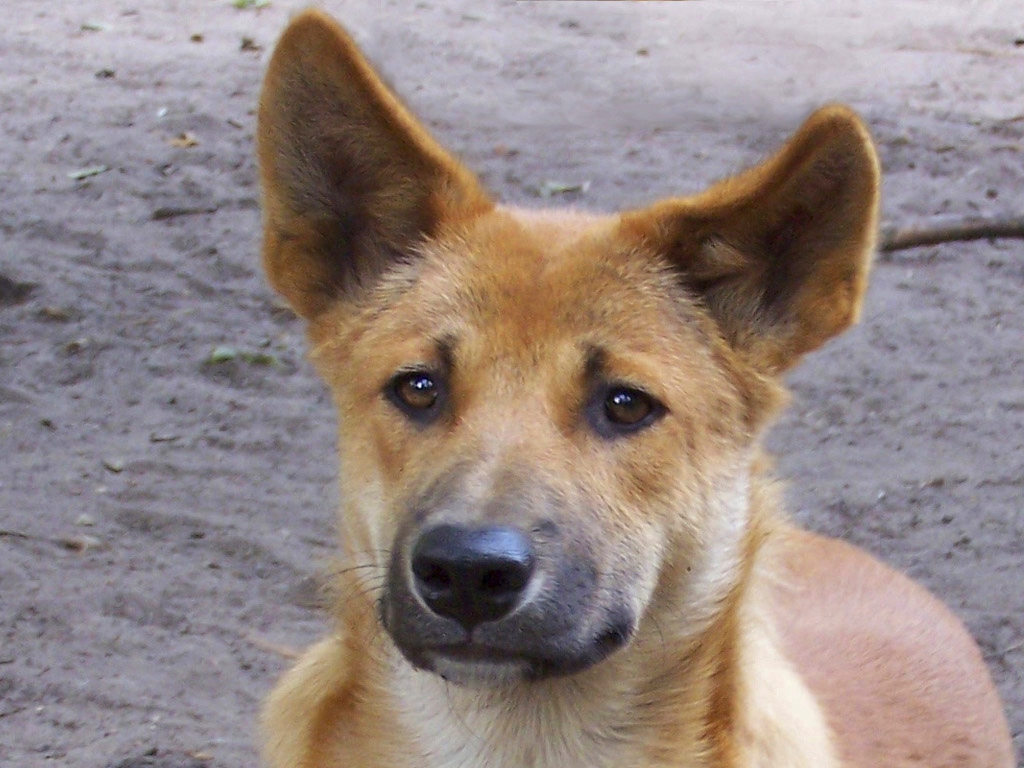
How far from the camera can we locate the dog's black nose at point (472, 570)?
2.70 metres

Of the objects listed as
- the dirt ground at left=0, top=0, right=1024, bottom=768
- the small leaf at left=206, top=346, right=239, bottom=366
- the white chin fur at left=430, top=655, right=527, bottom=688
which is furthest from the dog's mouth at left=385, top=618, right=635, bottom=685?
the small leaf at left=206, top=346, right=239, bottom=366

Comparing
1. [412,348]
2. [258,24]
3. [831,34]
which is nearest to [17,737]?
[412,348]

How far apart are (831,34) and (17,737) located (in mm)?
8978

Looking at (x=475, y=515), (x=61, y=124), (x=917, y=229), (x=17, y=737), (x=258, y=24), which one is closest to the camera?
(x=475, y=515)

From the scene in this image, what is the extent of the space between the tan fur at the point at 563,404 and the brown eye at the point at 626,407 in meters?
0.02

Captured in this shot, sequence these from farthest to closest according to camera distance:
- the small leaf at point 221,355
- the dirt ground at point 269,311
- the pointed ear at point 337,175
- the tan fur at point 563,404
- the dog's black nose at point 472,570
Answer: the small leaf at point 221,355 < the dirt ground at point 269,311 < the pointed ear at point 337,175 < the tan fur at point 563,404 < the dog's black nose at point 472,570

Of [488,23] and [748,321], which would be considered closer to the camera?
[748,321]

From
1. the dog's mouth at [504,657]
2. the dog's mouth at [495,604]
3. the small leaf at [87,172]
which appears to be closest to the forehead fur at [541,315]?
the dog's mouth at [495,604]

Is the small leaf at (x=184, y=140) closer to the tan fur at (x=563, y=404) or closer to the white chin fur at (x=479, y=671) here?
the tan fur at (x=563, y=404)

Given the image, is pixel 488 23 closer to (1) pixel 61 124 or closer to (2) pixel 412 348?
(1) pixel 61 124

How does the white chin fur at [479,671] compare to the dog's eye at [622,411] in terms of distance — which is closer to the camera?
the white chin fur at [479,671]

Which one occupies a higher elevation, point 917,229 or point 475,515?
point 475,515

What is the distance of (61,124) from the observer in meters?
9.27

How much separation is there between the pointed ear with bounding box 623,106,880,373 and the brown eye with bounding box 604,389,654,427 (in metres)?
0.40
